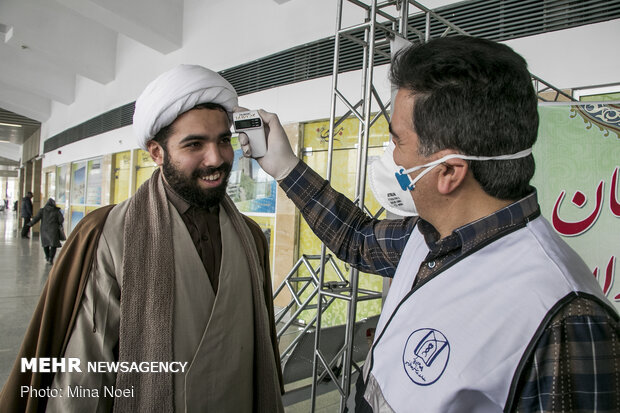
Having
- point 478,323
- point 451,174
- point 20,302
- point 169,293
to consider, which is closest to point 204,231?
point 169,293

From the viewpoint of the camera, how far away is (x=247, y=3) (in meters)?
6.15

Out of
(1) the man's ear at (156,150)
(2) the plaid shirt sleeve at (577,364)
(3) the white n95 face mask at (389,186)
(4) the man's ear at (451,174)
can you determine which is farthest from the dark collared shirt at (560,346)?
(1) the man's ear at (156,150)

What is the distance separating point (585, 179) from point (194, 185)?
2.66 meters

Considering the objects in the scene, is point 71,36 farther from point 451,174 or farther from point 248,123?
point 451,174

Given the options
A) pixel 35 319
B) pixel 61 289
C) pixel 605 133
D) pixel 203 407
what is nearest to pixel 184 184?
pixel 61 289

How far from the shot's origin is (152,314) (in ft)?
3.92

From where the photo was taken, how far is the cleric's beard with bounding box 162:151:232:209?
139 centimetres

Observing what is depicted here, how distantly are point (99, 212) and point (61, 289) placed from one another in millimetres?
259

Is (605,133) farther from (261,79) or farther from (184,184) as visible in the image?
(261,79)

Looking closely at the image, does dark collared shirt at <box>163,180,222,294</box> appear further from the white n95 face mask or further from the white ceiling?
the white ceiling

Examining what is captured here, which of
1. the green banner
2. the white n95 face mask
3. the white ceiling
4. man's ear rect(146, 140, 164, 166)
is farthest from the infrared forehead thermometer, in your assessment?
the white ceiling

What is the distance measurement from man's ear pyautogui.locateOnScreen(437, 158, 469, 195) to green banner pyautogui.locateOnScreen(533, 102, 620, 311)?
2291mm

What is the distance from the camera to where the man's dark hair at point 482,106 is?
863 mm

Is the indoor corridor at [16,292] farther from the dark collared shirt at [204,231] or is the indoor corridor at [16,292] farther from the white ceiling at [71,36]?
the white ceiling at [71,36]
